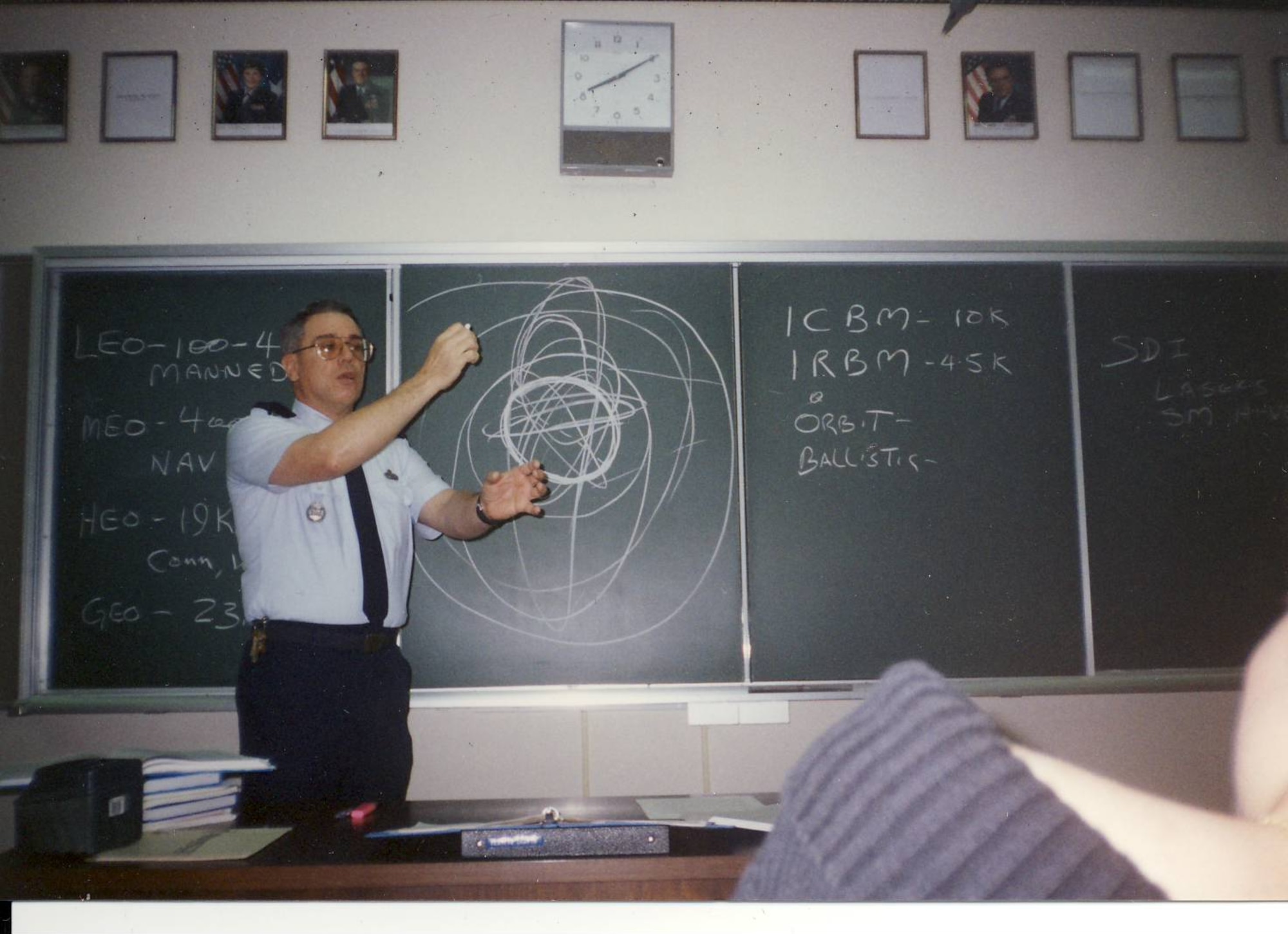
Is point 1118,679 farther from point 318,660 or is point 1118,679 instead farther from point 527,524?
point 318,660

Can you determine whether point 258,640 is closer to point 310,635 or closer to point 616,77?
point 310,635

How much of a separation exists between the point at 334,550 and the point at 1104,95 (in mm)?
2440

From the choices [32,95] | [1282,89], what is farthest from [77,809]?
[1282,89]

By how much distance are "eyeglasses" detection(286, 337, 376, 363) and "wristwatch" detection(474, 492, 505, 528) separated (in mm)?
497

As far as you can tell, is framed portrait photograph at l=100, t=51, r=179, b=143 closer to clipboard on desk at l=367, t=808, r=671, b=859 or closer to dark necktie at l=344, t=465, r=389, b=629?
dark necktie at l=344, t=465, r=389, b=629

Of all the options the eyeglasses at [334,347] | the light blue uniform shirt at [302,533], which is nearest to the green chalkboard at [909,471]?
the light blue uniform shirt at [302,533]

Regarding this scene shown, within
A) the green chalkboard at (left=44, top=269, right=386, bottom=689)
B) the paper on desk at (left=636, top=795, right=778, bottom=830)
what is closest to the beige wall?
the green chalkboard at (left=44, top=269, right=386, bottom=689)

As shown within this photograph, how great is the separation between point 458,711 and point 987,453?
160 cm

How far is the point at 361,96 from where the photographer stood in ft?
6.61

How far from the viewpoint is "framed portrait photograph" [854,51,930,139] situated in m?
2.06

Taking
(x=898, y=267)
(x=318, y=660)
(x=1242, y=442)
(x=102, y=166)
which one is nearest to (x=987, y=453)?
(x=898, y=267)

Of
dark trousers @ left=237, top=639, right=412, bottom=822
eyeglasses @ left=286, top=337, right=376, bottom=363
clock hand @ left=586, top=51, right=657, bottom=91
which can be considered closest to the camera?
dark trousers @ left=237, top=639, right=412, bottom=822

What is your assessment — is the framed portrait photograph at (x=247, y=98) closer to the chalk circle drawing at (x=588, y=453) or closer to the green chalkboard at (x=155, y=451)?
the green chalkboard at (x=155, y=451)

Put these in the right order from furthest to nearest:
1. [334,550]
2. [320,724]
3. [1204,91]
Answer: [1204,91] → [334,550] → [320,724]
